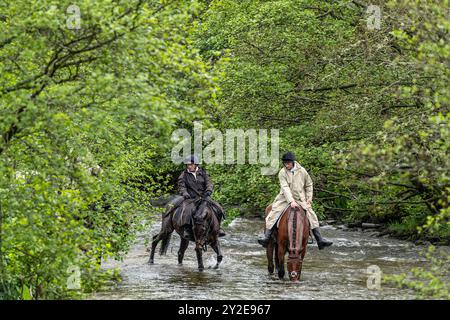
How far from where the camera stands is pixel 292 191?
18219 mm

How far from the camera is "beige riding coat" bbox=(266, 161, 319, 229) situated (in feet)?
59.1

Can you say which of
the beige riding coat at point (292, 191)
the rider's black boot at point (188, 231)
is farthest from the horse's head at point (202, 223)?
the beige riding coat at point (292, 191)

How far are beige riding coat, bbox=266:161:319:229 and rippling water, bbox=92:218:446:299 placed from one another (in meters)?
1.41

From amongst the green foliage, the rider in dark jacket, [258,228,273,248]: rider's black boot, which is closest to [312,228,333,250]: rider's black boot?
[258,228,273,248]: rider's black boot

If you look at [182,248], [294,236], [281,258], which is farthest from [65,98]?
[182,248]

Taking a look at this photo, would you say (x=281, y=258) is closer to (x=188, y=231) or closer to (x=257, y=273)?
(x=257, y=273)

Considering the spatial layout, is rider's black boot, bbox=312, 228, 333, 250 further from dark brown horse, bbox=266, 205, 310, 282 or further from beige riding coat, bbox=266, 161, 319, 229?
dark brown horse, bbox=266, 205, 310, 282

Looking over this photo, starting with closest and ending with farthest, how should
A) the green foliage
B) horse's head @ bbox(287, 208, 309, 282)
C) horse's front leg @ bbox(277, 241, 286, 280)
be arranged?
the green foliage, horse's head @ bbox(287, 208, 309, 282), horse's front leg @ bbox(277, 241, 286, 280)

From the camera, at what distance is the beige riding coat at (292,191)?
1800cm

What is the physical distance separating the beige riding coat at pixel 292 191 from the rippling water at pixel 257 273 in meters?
1.41

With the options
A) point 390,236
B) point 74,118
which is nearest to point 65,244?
point 74,118

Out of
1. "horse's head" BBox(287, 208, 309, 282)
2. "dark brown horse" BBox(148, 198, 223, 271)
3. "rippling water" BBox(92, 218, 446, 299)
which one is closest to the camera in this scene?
"rippling water" BBox(92, 218, 446, 299)

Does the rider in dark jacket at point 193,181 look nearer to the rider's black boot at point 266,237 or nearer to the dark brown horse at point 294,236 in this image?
the rider's black boot at point 266,237
